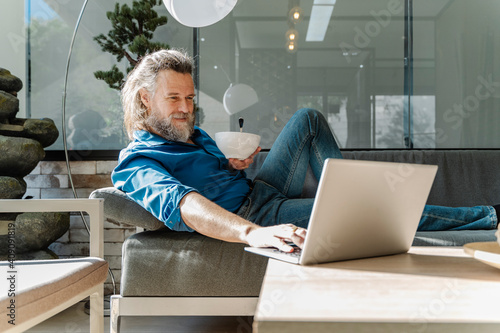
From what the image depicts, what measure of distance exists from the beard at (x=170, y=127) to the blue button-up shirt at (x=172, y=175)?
3 cm

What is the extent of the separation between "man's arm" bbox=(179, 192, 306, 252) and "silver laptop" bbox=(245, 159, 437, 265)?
0.03 meters

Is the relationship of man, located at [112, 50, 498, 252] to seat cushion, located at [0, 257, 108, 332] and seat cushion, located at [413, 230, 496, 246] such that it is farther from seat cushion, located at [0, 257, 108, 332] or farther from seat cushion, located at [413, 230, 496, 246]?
seat cushion, located at [0, 257, 108, 332]

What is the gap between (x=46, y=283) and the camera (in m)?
1.05

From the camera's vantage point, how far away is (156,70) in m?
1.92

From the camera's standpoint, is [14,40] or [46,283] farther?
[14,40]

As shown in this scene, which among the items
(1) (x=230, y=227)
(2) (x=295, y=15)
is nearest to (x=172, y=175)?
(1) (x=230, y=227)

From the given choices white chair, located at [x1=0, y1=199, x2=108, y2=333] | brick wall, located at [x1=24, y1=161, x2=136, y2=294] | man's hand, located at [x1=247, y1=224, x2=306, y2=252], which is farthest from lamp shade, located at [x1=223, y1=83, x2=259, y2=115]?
man's hand, located at [x1=247, y1=224, x2=306, y2=252]

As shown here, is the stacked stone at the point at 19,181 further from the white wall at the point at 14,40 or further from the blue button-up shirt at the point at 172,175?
the blue button-up shirt at the point at 172,175

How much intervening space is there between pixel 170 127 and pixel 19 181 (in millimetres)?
1088

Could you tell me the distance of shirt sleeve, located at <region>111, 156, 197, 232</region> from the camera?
4.33ft

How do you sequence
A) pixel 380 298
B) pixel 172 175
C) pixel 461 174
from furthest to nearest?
pixel 461 174, pixel 172 175, pixel 380 298

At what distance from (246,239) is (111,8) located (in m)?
2.61

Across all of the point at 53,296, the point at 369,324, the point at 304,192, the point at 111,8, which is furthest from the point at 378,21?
the point at 369,324

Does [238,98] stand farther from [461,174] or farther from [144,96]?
[461,174]
